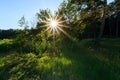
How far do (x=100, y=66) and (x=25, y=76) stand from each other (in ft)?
8.10

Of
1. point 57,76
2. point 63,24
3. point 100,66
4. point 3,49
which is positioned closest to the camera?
point 57,76

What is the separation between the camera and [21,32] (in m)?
20.6

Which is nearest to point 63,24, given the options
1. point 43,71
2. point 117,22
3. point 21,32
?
point 21,32

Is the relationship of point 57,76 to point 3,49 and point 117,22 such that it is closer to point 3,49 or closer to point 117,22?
point 3,49

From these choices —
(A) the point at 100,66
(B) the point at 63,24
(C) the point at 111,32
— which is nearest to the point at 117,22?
(C) the point at 111,32

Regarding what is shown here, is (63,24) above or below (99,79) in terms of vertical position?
above

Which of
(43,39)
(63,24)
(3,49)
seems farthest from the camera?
(3,49)

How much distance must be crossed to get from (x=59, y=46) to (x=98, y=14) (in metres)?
13.5

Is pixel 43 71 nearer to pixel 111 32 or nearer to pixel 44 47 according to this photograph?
pixel 44 47

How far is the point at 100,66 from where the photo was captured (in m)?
8.45

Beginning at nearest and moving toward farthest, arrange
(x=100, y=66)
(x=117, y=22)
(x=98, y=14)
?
(x=100, y=66), (x=98, y=14), (x=117, y=22)

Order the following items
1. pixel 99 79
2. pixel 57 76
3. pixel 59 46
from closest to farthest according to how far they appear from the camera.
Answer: pixel 99 79 < pixel 57 76 < pixel 59 46

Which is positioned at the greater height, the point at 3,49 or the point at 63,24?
the point at 63,24

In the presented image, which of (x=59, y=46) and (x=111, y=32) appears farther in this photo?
(x=111, y=32)
